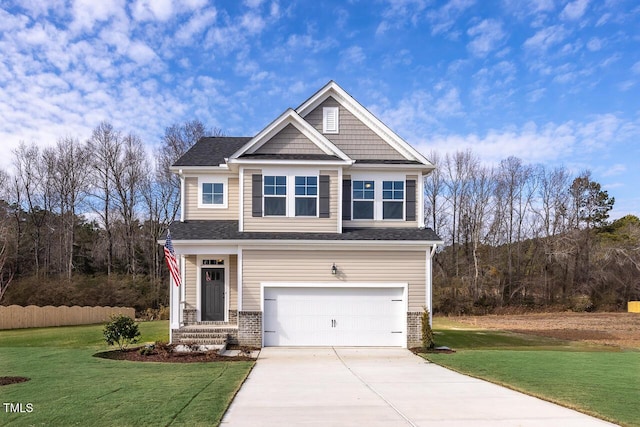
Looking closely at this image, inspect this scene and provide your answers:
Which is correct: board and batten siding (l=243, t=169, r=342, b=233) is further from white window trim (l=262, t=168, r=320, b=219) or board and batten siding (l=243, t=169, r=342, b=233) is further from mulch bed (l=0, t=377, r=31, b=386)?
mulch bed (l=0, t=377, r=31, b=386)

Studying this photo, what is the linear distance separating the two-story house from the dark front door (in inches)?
1.4

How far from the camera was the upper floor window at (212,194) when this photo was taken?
19.2 m

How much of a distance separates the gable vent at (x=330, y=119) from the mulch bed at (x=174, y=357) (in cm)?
901

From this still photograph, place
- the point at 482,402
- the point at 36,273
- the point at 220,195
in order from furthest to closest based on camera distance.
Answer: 1. the point at 36,273
2. the point at 220,195
3. the point at 482,402

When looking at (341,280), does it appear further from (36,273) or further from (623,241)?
(623,241)

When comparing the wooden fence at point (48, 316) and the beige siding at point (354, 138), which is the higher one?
the beige siding at point (354, 138)

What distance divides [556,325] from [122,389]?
28786 mm

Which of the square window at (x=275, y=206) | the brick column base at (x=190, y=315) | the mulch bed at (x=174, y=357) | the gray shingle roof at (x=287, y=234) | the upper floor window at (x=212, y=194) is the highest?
the upper floor window at (x=212, y=194)

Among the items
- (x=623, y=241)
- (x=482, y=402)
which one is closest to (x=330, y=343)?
(x=482, y=402)

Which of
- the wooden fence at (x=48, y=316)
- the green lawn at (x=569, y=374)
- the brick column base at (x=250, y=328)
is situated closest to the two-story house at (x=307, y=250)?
the brick column base at (x=250, y=328)

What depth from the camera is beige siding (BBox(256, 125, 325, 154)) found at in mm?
17906

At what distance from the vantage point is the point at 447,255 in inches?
1895

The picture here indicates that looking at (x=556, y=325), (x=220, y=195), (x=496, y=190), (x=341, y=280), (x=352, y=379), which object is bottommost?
(x=556, y=325)

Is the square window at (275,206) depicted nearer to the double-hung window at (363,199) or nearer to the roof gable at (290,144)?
the roof gable at (290,144)
